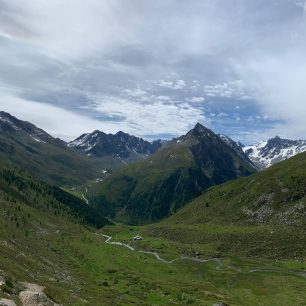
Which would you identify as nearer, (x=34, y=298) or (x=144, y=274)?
(x=34, y=298)

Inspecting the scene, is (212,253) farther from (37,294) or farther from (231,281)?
(37,294)

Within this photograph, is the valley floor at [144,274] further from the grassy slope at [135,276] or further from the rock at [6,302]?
the rock at [6,302]

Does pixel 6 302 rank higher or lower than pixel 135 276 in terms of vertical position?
higher

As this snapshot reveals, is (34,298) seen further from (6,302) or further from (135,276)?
(135,276)

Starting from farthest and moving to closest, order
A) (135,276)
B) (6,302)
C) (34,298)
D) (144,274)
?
(144,274), (135,276), (34,298), (6,302)

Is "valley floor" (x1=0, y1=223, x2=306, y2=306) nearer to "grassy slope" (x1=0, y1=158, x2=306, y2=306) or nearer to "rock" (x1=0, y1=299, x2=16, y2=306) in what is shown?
"grassy slope" (x1=0, y1=158, x2=306, y2=306)

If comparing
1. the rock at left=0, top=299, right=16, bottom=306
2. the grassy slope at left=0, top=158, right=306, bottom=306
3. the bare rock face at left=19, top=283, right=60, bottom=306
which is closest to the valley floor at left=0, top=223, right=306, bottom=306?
the grassy slope at left=0, top=158, right=306, bottom=306

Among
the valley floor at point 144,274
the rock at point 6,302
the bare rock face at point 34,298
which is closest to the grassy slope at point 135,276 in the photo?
the valley floor at point 144,274

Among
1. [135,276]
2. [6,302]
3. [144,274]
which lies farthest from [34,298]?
[144,274]

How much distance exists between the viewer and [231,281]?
4218 inches

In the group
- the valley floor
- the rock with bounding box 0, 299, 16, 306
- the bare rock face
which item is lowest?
the valley floor

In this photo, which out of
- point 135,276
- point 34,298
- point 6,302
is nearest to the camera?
point 6,302

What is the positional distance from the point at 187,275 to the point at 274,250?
5058 cm

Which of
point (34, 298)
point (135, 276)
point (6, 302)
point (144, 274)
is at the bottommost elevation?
point (144, 274)
